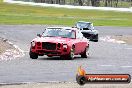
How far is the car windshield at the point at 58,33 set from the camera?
2420 cm

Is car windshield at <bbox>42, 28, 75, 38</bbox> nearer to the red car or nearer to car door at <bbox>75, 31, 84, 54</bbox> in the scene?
the red car

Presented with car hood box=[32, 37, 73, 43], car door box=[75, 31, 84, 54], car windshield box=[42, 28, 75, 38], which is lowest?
car door box=[75, 31, 84, 54]

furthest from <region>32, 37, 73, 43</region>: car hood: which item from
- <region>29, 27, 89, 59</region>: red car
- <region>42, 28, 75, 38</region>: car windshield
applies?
<region>42, 28, 75, 38</region>: car windshield

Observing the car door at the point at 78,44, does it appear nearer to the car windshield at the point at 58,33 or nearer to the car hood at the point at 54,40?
the car windshield at the point at 58,33

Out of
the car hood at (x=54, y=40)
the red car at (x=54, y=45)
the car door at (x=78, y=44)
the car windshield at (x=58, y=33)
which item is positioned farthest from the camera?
the car door at (x=78, y=44)

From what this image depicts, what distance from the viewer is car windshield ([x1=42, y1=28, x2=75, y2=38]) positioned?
2420 cm

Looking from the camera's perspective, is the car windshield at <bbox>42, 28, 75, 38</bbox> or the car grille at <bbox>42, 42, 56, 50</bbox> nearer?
the car grille at <bbox>42, 42, 56, 50</bbox>

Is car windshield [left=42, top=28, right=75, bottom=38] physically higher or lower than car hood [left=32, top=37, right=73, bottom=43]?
higher

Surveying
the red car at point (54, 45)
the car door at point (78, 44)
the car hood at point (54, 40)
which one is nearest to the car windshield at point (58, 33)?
the red car at point (54, 45)

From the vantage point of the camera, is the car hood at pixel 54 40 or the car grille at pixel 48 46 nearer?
the car grille at pixel 48 46

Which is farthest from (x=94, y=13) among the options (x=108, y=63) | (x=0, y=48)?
(x=108, y=63)

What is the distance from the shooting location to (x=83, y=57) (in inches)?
1003

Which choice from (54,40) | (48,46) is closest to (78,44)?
(54,40)

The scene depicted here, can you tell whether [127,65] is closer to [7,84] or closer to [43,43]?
[43,43]
